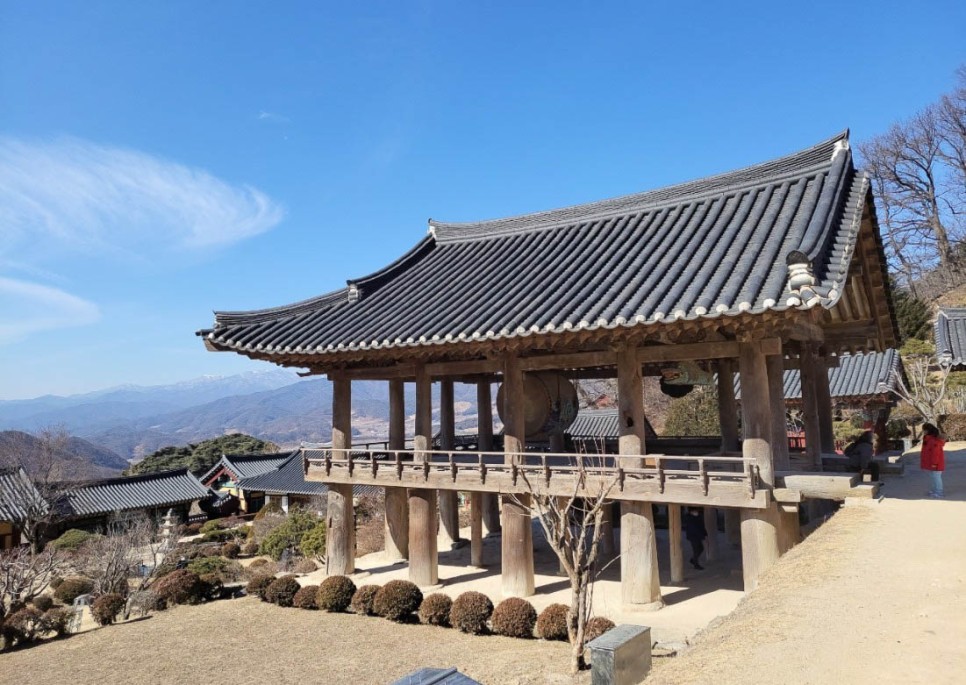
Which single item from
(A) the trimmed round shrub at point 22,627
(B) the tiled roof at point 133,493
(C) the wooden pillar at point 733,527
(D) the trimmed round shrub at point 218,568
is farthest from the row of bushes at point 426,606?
(B) the tiled roof at point 133,493

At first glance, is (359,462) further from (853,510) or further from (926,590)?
(926,590)

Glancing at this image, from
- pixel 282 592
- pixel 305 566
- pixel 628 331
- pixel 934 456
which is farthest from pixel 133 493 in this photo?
pixel 934 456

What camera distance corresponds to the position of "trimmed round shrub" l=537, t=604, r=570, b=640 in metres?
10.6

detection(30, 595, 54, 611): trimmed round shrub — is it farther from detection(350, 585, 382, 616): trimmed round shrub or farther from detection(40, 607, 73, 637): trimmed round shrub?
detection(350, 585, 382, 616): trimmed round shrub

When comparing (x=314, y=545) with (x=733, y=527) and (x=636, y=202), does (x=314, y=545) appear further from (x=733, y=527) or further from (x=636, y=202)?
(x=636, y=202)

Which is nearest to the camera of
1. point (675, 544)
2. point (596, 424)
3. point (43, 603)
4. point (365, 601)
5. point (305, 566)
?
point (675, 544)

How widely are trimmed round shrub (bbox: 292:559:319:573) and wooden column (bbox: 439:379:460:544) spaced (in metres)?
4.40

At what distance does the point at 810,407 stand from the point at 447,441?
10.3 m

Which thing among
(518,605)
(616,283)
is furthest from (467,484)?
(616,283)

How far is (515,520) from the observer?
498 inches

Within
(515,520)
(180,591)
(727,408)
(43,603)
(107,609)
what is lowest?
(43,603)

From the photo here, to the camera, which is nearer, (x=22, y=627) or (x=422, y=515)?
(x=422, y=515)

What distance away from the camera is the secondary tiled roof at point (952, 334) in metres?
23.6

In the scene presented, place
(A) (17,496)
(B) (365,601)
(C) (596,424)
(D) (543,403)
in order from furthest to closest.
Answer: (A) (17,496)
(C) (596,424)
(D) (543,403)
(B) (365,601)
